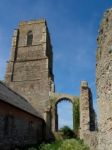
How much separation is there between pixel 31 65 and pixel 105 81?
32355mm

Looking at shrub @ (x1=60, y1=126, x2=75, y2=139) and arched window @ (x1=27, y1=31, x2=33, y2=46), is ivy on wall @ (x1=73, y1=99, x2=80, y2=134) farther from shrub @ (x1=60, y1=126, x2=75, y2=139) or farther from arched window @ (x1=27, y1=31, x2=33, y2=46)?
arched window @ (x1=27, y1=31, x2=33, y2=46)

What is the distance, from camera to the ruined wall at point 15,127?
17.2 metres

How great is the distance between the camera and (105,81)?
4.74 meters

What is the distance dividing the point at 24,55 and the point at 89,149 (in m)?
28.1

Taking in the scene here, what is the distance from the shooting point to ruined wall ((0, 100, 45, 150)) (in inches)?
678

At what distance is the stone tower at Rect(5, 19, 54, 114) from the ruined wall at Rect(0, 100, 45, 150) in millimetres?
8390

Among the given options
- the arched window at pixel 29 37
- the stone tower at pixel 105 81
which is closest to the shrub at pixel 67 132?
the arched window at pixel 29 37

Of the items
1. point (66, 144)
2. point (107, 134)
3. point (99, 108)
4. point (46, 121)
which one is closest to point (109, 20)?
point (99, 108)

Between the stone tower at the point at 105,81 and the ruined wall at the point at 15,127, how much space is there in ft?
42.0

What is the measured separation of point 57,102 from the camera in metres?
31.4

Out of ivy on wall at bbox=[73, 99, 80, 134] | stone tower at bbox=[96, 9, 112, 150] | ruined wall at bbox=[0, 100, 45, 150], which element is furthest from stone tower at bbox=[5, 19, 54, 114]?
stone tower at bbox=[96, 9, 112, 150]

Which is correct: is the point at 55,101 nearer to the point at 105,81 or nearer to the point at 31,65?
the point at 31,65

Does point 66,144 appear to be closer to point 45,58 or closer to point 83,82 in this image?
point 83,82

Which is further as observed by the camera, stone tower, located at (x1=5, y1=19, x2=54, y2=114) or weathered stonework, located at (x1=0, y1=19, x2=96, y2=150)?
stone tower, located at (x1=5, y1=19, x2=54, y2=114)
